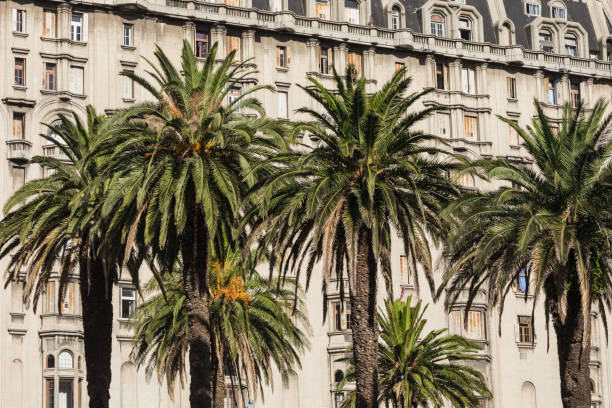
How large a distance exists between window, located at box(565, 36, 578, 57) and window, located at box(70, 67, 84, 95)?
40.3m

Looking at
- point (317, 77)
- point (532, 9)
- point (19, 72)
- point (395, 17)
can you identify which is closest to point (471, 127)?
point (395, 17)

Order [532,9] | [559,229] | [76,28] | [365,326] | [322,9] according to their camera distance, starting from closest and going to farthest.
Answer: [365,326] → [559,229] → [76,28] → [322,9] → [532,9]

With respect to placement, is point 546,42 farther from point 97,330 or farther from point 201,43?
point 97,330

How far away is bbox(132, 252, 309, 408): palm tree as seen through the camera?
62.5 meters

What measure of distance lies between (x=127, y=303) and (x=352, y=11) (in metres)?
28.3

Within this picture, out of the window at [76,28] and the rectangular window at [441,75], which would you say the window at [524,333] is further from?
the window at [76,28]

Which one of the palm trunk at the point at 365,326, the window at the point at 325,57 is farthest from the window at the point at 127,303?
the palm trunk at the point at 365,326

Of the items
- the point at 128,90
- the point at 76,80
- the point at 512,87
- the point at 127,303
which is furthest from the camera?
the point at 512,87

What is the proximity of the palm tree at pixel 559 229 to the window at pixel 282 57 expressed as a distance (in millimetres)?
39865

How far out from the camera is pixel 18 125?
82.6 meters

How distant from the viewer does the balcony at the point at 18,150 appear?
3206 inches

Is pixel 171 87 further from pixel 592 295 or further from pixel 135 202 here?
pixel 592 295

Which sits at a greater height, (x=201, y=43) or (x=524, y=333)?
(x=201, y=43)

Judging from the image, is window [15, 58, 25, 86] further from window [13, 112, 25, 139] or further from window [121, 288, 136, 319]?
window [121, 288, 136, 319]
